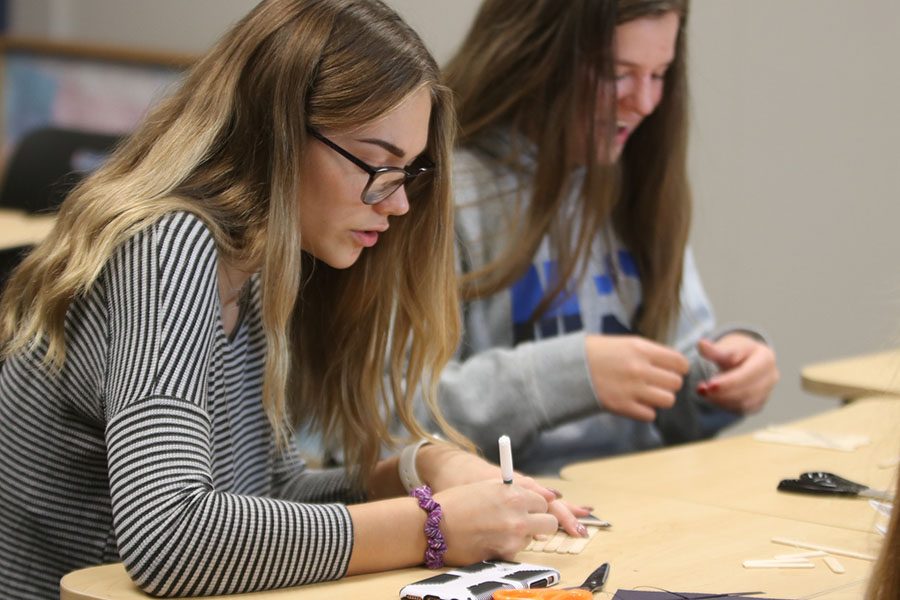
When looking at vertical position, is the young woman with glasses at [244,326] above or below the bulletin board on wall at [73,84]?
below

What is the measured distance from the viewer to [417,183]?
5.54 ft

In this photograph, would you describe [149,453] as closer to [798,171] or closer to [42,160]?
[798,171]

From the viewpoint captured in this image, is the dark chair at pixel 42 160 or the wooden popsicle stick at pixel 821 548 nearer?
the wooden popsicle stick at pixel 821 548

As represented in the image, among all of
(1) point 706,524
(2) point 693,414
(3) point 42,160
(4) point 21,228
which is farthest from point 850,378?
(3) point 42,160

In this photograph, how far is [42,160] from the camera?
4027 millimetres

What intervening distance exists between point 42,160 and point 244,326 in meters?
2.62

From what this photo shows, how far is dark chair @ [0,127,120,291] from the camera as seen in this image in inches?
154

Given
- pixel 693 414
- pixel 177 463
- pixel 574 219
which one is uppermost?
pixel 574 219

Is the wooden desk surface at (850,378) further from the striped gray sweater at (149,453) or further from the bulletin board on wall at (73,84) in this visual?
the bulletin board on wall at (73,84)

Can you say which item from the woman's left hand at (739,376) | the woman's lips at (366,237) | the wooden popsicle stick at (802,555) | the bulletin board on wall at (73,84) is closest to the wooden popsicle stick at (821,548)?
the wooden popsicle stick at (802,555)

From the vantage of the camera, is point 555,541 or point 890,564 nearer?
point 890,564

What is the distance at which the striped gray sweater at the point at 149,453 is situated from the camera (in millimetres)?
1256

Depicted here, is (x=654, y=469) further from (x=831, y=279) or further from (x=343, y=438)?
(x=831, y=279)

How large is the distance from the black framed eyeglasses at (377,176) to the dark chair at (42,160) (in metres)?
2.57
